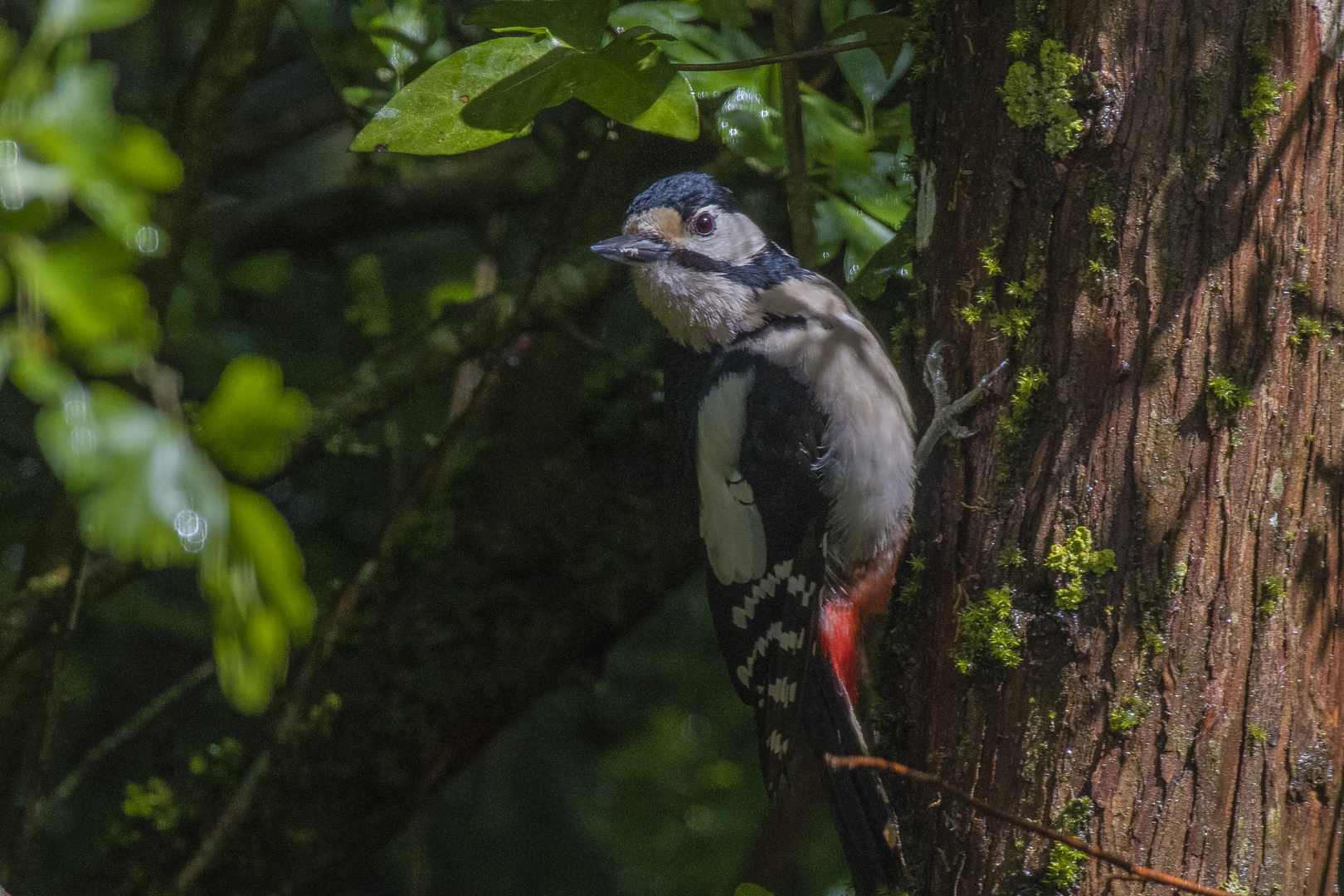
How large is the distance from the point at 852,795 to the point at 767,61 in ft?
4.10

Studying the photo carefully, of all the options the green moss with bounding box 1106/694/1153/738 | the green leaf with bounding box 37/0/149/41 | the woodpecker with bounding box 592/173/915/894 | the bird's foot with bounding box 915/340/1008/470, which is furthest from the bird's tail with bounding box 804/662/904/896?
the green leaf with bounding box 37/0/149/41

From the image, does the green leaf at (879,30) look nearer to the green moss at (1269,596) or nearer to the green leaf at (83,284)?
the green moss at (1269,596)

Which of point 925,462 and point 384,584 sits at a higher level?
point 925,462

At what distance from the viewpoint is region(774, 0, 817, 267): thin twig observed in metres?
2.13

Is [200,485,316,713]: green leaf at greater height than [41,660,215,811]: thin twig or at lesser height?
greater

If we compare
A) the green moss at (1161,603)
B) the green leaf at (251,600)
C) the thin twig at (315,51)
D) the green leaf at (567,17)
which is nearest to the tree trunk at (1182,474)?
the green moss at (1161,603)

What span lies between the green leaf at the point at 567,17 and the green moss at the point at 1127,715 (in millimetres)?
1198

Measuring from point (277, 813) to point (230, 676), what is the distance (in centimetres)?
223

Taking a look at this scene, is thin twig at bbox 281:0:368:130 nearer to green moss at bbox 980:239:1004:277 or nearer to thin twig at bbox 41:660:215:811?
thin twig at bbox 41:660:215:811

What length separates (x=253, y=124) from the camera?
4.04 metres

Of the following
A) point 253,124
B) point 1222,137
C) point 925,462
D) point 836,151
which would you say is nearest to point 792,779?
point 925,462

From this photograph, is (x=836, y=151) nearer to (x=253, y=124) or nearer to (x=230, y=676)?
(x=230, y=676)

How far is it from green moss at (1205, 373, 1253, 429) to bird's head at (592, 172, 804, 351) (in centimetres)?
101

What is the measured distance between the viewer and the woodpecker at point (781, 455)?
2219 mm
